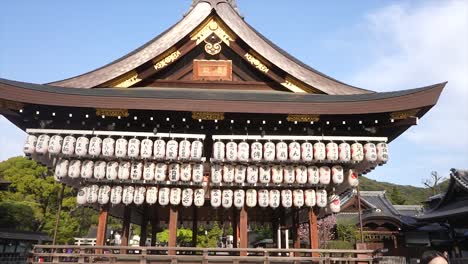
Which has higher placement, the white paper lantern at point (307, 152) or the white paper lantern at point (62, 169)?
the white paper lantern at point (307, 152)

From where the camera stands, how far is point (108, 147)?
1027cm

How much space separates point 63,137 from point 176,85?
4016 mm

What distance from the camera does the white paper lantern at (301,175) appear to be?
410 inches

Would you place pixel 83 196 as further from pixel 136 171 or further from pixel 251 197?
pixel 251 197

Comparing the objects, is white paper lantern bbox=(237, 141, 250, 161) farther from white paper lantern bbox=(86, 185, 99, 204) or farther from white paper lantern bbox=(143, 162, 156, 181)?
white paper lantern bbox=(86, 185, 99, 204)

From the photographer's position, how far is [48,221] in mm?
37000

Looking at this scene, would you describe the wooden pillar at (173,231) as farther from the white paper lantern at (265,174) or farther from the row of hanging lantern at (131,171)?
the white paper lantern at (265,174)

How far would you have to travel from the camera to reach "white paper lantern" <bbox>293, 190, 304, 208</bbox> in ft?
34.5

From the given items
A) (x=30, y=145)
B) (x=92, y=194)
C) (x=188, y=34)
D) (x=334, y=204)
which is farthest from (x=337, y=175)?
(x=30, y=145)

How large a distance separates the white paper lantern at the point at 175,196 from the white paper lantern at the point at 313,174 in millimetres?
3843

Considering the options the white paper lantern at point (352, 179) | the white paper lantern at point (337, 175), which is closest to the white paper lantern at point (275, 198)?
the white paper lantern at point (337, 175)

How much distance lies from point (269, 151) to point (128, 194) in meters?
4.30

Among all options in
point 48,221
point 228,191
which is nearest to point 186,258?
point 228,191

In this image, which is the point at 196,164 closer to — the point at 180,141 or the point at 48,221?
the point at 180,141
